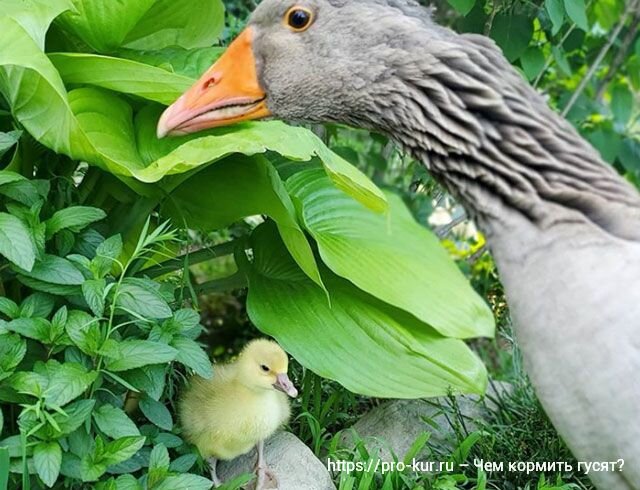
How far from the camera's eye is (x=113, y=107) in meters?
3.01

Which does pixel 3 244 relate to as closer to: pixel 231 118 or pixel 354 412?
pixel 231 118

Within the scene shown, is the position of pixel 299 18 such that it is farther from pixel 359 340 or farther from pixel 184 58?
pixel 359 340

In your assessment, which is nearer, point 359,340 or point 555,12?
point 359,340

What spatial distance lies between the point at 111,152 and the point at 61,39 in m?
0.64

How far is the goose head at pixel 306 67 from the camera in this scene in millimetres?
2439

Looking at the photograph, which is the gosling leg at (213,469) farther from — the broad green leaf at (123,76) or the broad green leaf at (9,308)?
the broad green leaf at (123,76)

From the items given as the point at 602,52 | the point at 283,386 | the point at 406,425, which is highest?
the point at 602,52

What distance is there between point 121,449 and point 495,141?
1.32m

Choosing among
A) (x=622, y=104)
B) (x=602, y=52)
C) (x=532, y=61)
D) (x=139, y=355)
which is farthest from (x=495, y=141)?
(x=622, y=104)

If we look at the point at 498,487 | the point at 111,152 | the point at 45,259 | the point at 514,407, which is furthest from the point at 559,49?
the point at 45,259

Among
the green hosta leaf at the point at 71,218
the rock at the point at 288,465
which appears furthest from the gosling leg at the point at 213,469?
the green hosta leaf at the point at 71,218

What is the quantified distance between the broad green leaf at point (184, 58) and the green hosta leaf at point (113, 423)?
115 centimetres

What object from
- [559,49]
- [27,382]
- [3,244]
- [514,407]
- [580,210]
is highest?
[580,210]

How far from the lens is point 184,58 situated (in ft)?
10.7
